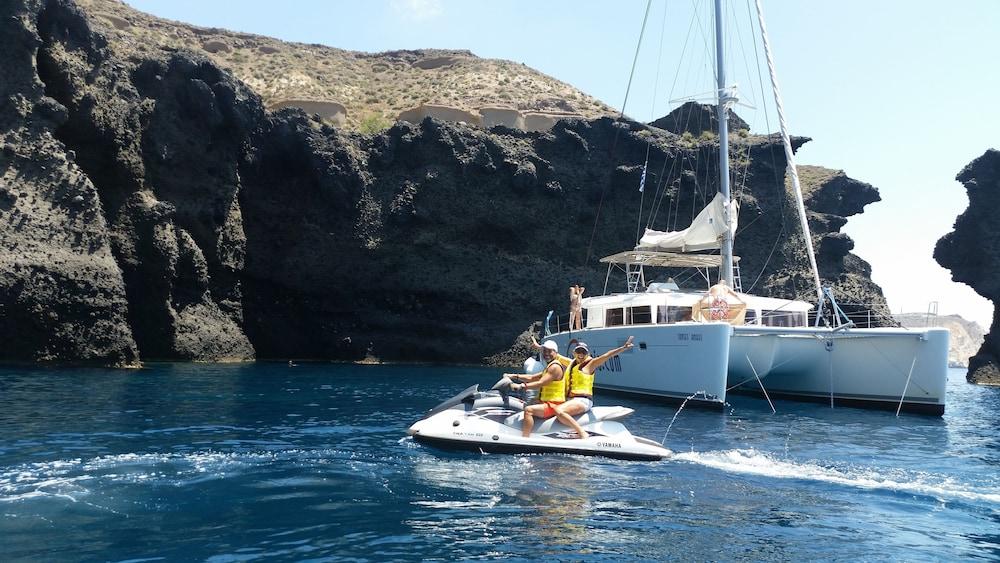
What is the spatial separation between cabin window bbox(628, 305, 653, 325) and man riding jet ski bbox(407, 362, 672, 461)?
12.3m

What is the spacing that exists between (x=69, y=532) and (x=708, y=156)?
49.9 metres

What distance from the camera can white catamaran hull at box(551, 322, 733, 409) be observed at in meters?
21.8

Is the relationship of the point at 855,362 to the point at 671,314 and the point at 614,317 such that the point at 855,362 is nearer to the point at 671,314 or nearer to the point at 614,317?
the point at 671,314

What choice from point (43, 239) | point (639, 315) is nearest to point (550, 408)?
point (639, 315)

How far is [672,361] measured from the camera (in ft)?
76.2

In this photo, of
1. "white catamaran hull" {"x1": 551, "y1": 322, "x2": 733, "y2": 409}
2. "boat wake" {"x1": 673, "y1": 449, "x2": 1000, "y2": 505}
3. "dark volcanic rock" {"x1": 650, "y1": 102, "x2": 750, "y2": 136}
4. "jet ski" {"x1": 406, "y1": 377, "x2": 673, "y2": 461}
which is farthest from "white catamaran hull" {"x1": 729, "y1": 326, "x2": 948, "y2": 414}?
"dark volcanic rock" {"x1": 650, "y1": 102, "x2": 750, "y2": 136}

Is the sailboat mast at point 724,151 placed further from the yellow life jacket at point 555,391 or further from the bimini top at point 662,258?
the yellow life jacket at point 555,391

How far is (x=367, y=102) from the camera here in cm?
6925

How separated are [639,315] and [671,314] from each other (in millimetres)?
1282

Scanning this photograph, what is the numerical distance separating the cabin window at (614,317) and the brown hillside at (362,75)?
3663 cm

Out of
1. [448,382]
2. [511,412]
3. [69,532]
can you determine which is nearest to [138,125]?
[448,382]

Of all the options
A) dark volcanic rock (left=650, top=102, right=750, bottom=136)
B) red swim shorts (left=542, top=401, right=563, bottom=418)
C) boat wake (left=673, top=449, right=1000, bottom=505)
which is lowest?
boat wake (left=673, top=449, right=1000, bottom=505)

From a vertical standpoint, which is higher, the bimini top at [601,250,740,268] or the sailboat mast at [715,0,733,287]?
the sailboat mast at [715,0,733,287]

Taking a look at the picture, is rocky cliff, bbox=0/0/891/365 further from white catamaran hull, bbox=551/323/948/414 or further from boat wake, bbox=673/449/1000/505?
boat wake, bbox=673/449/1000/505
